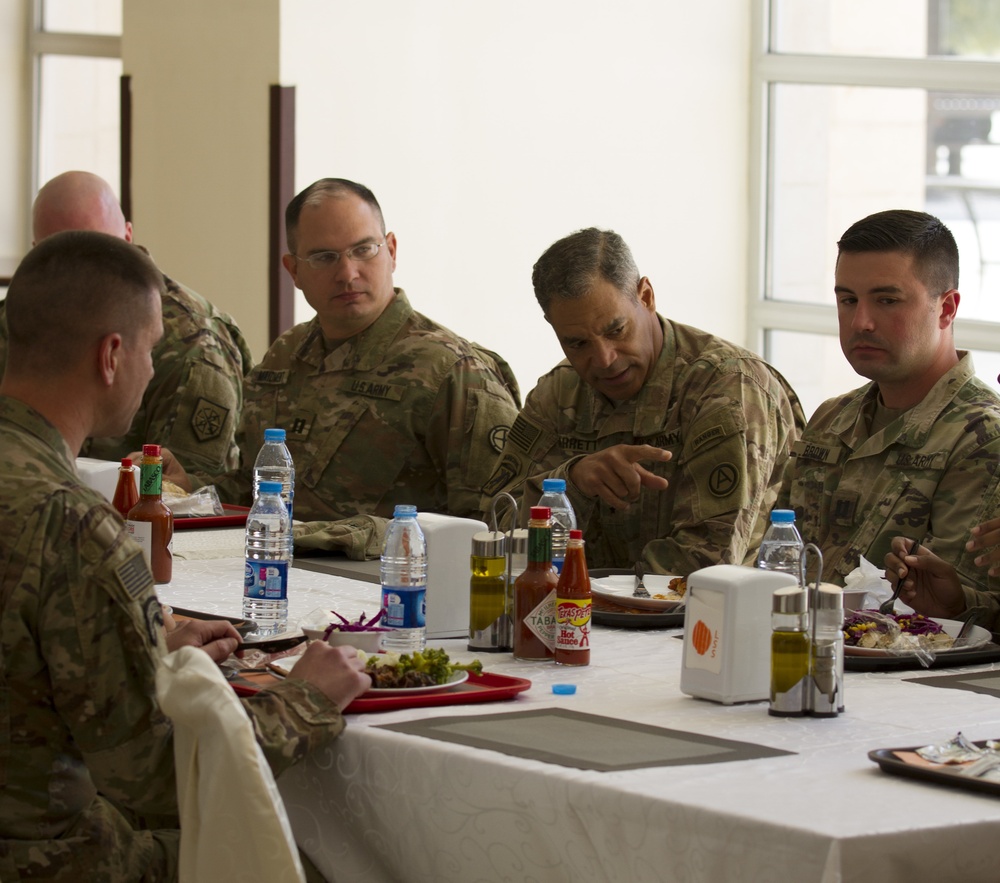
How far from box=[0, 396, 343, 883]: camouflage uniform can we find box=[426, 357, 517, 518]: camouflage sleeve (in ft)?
6.87

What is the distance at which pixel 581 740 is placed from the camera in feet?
6.25

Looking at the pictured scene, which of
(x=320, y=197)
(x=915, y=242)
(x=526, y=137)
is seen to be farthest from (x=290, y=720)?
(x=526, y=137)

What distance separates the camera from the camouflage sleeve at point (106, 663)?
1.79 meters

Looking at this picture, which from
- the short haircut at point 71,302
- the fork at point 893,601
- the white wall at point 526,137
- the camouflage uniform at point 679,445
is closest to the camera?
the short haircut at point 71,302

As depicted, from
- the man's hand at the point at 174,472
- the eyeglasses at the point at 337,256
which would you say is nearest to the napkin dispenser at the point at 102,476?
the man's hand at the point at 174,472

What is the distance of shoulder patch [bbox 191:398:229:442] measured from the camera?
14.9ft

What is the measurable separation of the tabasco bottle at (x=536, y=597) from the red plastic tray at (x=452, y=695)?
17cm

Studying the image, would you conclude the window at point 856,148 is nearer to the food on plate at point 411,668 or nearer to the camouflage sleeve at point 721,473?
the camouflage sleeve at point 721,473

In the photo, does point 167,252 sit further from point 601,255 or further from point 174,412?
point 601,255

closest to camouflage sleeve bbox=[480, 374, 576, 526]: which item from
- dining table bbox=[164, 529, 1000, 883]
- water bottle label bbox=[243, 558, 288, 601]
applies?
water bottle label bbox=[243, 558, 288, 601]

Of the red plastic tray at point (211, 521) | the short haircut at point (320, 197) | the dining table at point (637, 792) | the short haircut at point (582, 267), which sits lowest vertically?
the dining table at point (637, 792)

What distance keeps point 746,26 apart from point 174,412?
3.89m

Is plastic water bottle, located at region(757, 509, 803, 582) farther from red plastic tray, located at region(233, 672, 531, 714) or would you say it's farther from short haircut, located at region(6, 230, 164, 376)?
short haircut, located at region(6, 230, 164, 376)

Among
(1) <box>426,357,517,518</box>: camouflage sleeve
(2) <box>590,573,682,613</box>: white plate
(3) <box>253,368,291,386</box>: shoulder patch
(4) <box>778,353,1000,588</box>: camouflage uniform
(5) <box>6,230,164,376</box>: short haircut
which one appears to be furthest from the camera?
(3) <box>253,368,291,386</box>: shoulder patch
